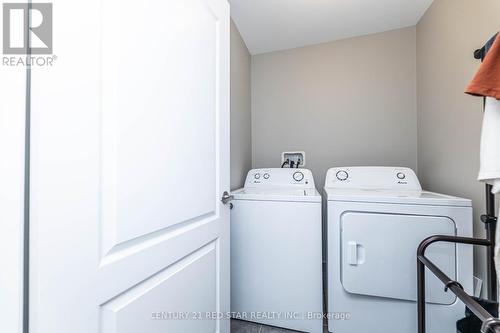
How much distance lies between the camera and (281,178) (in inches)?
78.1

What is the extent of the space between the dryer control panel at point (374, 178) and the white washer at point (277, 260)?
1.42 feet

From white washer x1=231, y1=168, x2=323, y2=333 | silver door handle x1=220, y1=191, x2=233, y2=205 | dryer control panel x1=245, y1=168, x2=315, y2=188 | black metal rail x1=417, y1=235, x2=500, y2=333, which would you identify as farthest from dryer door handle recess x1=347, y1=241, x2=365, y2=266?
silver door handle x1=220, y1=191, x2=233, y2=205

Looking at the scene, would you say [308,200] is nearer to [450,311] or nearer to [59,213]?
[450,311]

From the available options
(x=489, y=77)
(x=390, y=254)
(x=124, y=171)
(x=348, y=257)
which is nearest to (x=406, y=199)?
(x=390, y=254)

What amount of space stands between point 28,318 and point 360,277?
4.71ft

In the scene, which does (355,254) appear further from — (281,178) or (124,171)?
(124,171)

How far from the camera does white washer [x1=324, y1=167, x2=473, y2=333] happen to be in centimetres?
122

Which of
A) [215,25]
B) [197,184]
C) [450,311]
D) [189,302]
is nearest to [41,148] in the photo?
[197,184]

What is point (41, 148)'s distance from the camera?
46 centimetres

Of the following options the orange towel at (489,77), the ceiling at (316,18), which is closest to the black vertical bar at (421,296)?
the orange towel at (489,77)

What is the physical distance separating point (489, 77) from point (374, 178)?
3.80 ft

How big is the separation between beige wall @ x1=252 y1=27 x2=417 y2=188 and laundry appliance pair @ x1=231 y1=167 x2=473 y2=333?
1.70ft

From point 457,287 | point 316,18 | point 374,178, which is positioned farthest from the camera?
point 316,18

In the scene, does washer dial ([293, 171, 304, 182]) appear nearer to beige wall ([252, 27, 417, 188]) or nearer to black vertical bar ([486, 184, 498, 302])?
beige wall ([252, 27, 417, 188])
